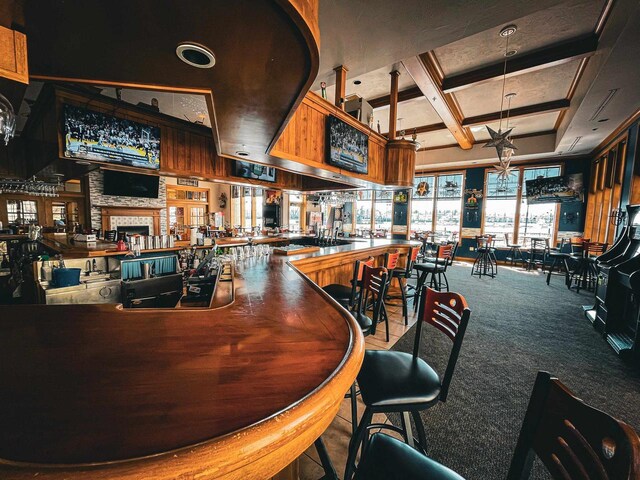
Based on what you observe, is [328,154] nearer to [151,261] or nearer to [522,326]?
[151,261]

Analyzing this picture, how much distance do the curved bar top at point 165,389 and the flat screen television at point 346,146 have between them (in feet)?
9.11

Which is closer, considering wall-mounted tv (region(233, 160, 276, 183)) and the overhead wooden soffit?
the overhead wooden soffit

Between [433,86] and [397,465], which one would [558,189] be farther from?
[397,465]

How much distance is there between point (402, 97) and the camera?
18.9ft

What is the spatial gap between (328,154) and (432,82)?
2786 millimetres

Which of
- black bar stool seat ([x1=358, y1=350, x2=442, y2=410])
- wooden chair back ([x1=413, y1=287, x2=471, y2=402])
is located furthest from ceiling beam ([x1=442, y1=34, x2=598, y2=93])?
black bar stool seat ([x1=358, y1=350, x2=442, y2=410])

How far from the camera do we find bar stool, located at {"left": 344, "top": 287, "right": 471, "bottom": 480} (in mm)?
1281

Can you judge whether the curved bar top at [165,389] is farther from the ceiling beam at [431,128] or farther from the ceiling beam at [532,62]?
the ceiling beam at [431,128]

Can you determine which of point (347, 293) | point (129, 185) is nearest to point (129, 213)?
point (129, 185)

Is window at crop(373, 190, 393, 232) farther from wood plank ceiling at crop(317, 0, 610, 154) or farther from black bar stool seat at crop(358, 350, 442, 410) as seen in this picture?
black bar stool seat at crop(358, 350, 442, 410)

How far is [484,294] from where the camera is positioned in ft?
18.6

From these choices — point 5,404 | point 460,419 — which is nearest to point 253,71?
point 5,404

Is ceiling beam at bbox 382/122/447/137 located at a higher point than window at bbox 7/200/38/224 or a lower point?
higher

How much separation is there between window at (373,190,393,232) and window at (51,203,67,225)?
11432mm
